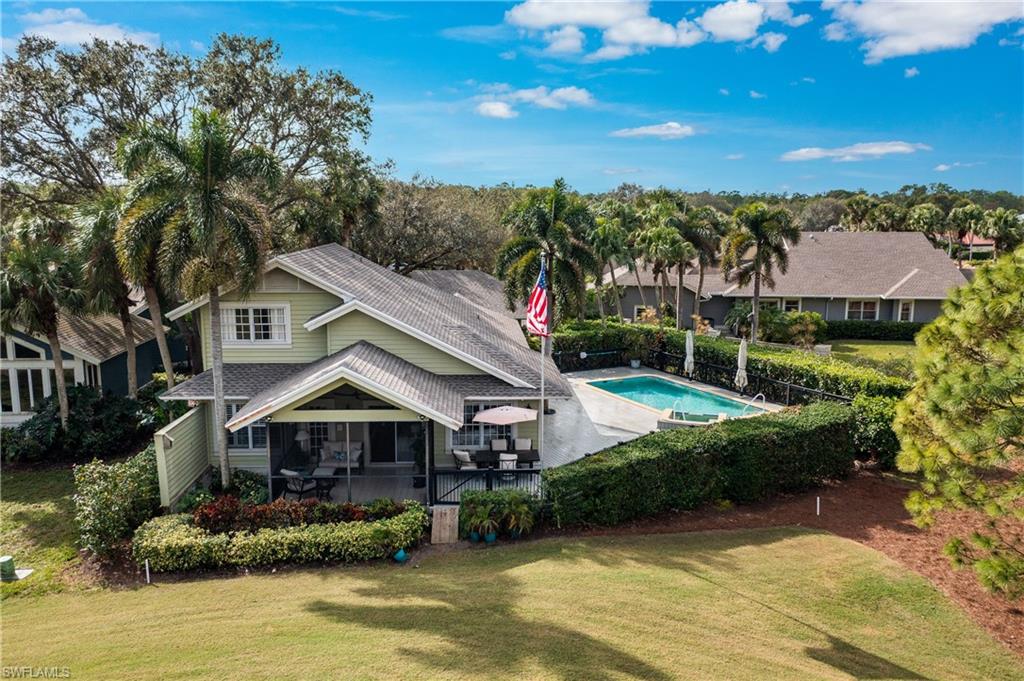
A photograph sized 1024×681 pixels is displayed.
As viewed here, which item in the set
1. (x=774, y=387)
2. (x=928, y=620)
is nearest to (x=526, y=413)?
(x=928, y=620)

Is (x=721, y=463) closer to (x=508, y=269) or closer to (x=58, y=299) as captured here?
(x=508, y=269)

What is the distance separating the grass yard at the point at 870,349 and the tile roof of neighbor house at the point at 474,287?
62.9ft

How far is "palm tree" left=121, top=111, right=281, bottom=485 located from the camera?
52.7ft

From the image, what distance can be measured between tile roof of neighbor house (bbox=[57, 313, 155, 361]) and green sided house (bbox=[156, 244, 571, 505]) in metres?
7.59

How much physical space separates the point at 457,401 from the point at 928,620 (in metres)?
11.5

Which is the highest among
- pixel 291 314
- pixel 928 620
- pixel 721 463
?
pixel 291 314

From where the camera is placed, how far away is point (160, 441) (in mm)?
16297

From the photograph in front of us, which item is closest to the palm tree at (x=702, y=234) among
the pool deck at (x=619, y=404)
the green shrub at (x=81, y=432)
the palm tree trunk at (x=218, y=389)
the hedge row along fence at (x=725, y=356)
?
the hedge row along fence at (x=725, y=356)

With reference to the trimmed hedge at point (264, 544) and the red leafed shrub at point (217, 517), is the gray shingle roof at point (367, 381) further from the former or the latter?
the trimmed hedge at point (264, 544)

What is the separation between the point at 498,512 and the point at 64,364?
19851 millimetres

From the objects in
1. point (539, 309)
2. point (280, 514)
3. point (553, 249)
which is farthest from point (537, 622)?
point (553, 249)

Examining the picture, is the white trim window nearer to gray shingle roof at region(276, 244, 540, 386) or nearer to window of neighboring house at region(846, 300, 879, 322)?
gray shingle roof at region(276, 244, 540, 386)

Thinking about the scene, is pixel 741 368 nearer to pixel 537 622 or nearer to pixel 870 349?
pixel 537 622

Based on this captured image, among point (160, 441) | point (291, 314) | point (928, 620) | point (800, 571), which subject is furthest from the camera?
point (291, 314)
